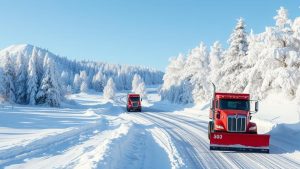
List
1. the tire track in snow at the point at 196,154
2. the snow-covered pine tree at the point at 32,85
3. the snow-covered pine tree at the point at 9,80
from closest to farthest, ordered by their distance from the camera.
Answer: the tire track in snow at the point at 196,154 < the snow-covered pine tree at the point at 32,85 < the snow-covered pine tree at the point at 9,80

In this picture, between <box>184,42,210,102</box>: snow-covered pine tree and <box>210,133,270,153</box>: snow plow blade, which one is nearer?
<box>210,133,270,153</box>: snow plow blade

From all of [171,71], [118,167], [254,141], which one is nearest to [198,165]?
[118,167]

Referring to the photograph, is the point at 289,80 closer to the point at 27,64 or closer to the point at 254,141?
the point at 254,141

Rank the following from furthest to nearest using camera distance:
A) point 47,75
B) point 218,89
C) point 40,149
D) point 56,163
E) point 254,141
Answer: point 47,75
point 218,89
point 254,141
point 40,149
point 56,163

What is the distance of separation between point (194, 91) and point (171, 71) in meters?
22.3

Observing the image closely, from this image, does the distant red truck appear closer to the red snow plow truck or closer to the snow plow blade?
the red snow plow truck

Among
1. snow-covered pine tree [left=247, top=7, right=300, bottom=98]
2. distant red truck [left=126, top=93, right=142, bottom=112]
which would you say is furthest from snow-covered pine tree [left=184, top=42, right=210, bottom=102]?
snow-covered pine tree [left=247, top=7, right=300, bottom=98]

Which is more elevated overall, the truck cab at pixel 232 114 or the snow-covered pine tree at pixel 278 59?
the snow-covered pine tree at pixel 278 59

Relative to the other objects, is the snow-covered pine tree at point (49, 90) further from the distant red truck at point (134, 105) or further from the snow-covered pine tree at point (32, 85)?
the distant red truck at point (134, 105)

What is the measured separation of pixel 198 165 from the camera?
39.5 ft

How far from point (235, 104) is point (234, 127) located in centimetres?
137

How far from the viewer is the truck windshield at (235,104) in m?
17.3

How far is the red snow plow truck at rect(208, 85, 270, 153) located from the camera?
15.2 metres

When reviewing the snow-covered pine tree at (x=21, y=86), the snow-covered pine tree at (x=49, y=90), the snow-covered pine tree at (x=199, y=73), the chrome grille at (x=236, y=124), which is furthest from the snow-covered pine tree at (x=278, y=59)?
the snow-covered pine tree at (x=21, y=86)
